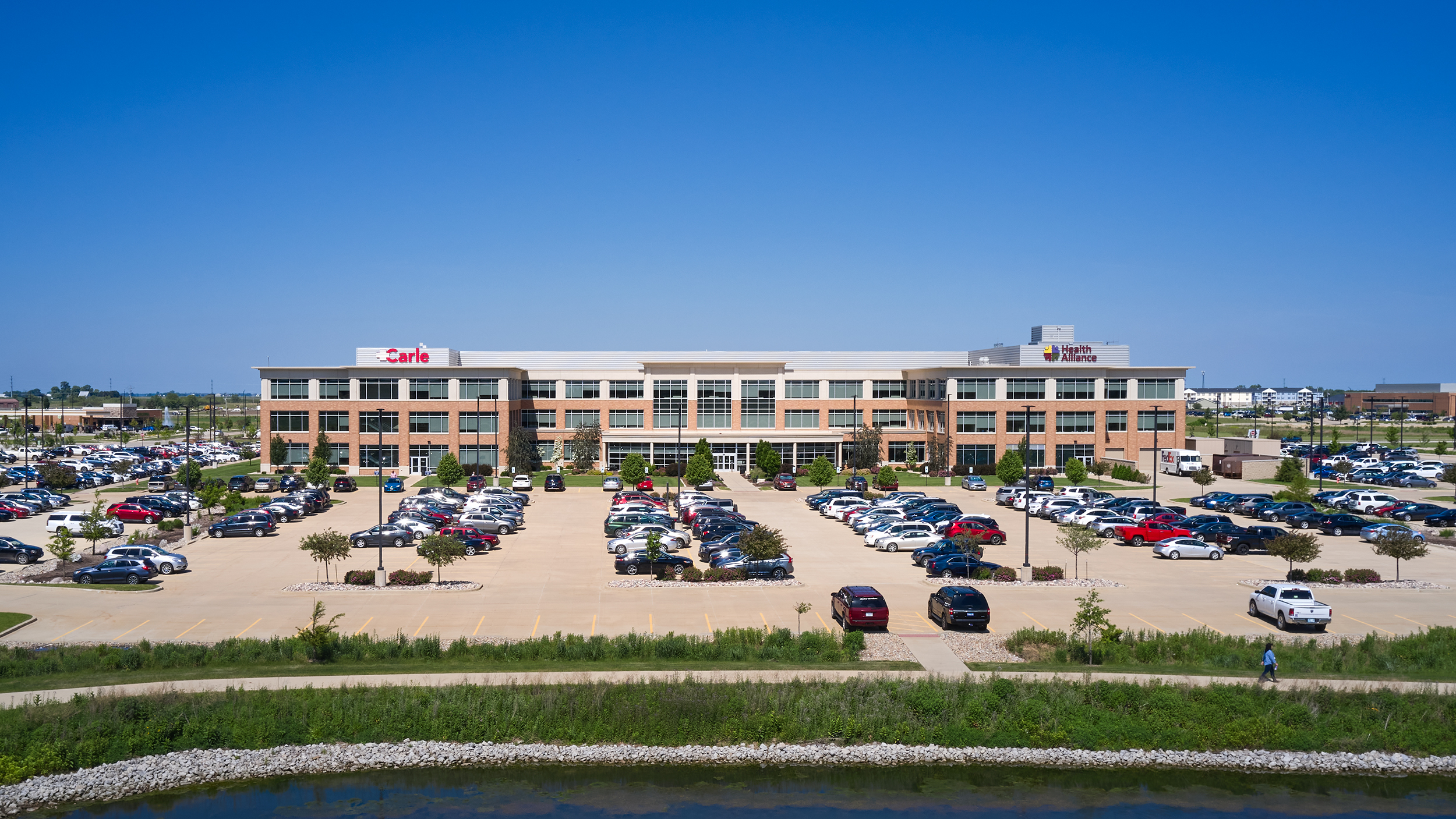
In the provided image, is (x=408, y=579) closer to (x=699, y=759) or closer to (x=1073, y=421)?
(x=699, y=759)

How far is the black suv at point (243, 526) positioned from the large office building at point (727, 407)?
28.7 metres

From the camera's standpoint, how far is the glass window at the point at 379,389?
277ft

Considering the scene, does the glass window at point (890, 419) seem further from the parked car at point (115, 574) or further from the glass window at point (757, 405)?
the parked car at point (115, 574)

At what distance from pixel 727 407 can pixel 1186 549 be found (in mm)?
52986

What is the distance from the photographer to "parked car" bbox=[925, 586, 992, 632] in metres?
29.7

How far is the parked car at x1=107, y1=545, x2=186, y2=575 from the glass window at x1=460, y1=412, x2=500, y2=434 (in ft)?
148

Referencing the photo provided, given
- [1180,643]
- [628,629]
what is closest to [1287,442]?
[1180,643]

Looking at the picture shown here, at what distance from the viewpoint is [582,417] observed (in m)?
90.6

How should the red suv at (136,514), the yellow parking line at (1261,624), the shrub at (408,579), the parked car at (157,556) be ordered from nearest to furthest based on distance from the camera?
the yellow parking line at (1261,624) < the shrub at (408,579) < the parked car at (157,556) < the red suv at (136,514)

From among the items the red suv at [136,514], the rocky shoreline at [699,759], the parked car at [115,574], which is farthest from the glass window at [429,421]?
the rocky shoreline at [699,759]

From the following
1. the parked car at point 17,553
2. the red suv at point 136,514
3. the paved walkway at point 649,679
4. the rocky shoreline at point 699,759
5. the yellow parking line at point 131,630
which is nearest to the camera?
the rocky shoreline at point 699,759

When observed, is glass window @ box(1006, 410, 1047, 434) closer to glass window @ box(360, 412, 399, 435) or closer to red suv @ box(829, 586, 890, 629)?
glass window @ box(360, 412, 399, 435)

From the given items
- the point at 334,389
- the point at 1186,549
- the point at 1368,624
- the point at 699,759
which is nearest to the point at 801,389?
the point at 334,389

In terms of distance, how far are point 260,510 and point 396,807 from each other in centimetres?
3373
